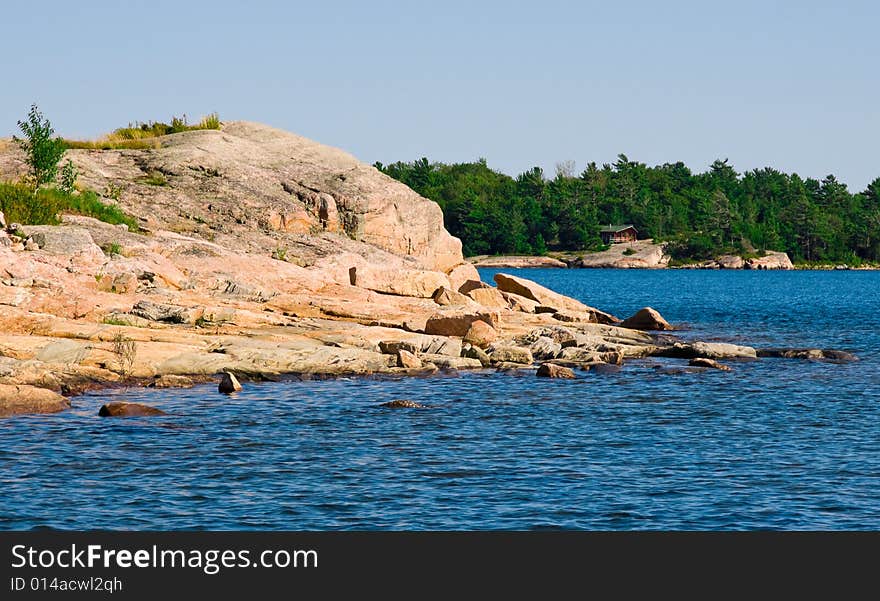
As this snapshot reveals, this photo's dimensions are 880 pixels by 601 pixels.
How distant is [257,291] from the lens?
45875 mm

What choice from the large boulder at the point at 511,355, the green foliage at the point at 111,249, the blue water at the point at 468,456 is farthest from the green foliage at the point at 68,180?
the large boulder at the point at 511,355

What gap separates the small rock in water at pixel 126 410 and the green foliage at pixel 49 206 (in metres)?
21.4

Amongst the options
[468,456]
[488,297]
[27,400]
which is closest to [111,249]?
[27,400]

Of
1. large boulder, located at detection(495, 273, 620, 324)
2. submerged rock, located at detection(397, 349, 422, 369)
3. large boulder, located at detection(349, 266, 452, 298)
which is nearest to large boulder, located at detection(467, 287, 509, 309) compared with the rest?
large boulder, located at detection(349, 266, 452, 298)

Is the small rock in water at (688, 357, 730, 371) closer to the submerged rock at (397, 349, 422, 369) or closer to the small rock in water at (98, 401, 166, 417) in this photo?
the submerged rock at (397, 349, 422, 369)

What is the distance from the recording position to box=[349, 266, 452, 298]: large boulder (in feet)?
174

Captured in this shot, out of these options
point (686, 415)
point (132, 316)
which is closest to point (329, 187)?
point (132, 316)

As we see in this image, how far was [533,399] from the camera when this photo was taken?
33.8 metres

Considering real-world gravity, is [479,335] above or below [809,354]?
above

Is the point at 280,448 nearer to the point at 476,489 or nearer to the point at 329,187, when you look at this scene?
the point at 476,489

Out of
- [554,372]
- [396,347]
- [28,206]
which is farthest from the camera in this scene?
[28,206]

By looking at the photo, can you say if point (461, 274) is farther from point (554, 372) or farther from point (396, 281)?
point (554, 372)

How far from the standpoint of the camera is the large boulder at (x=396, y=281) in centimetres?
5291

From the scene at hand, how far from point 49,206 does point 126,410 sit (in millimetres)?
23093
